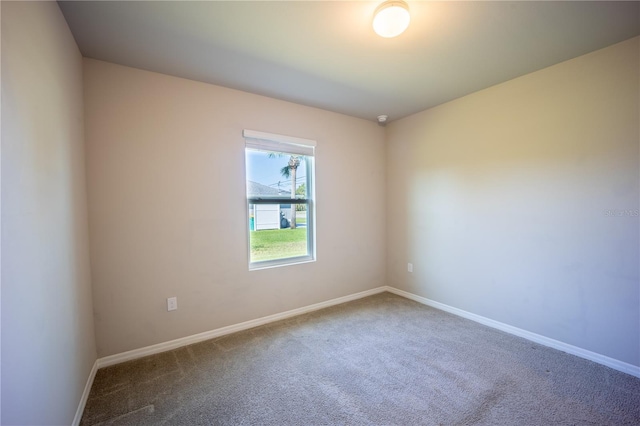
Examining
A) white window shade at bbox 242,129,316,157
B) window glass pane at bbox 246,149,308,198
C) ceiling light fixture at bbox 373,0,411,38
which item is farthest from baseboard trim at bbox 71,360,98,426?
ceiling light fixture at bbox 373,0,411,38

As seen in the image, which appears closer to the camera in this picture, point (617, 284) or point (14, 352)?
point (14, 352)

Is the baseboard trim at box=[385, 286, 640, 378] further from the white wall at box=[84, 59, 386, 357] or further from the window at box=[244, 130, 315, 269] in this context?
the window at box=[244, 130, 315, 269]

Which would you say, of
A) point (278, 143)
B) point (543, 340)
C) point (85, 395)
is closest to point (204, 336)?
point (85, 395)

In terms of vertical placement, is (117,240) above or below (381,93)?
below

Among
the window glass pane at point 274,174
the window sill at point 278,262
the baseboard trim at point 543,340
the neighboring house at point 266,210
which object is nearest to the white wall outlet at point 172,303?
the window sill at point 278,262

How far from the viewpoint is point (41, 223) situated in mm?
1286

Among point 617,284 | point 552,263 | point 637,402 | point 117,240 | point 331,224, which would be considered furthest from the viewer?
point 331,224

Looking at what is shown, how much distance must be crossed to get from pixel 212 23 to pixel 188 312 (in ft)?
7.73

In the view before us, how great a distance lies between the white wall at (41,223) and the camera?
1.01m

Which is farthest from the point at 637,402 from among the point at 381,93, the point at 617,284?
the point at 381,93

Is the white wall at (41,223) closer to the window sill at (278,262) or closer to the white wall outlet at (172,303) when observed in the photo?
the white wall outlet at (172,303)

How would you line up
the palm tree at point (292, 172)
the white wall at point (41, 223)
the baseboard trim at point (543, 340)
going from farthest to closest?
the palm tree at point (292, 172) < the baseboard trim at point (543, 340) < the white wall at point (41, 223)

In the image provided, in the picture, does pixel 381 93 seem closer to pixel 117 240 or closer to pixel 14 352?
pixel 117 240

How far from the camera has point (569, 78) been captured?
2.23 m
